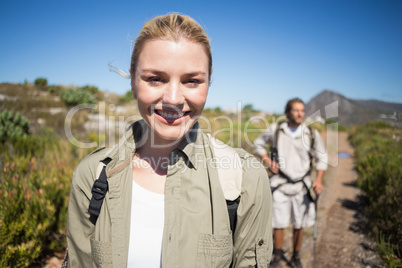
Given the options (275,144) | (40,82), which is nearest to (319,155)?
(275,144)

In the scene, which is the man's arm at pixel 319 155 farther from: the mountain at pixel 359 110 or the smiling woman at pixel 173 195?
the smiling woman at pixel 173 195

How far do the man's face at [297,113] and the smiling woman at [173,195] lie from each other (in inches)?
104

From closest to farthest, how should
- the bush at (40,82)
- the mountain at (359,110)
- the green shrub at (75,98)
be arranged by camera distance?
the mountain at (359,110) < the green shrub at (75,98) < the bush at (40,82)

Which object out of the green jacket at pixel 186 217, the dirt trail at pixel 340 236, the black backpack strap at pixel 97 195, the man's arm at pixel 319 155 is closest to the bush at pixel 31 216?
the green jacket at pixel 186 217

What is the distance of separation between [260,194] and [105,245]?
84cm

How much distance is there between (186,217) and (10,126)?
7.69m

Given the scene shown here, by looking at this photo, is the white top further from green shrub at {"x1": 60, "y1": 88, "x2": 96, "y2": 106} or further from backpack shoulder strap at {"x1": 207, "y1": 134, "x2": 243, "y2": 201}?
green shrub at {"x1": 60, "y1": 88, "x2": 96, "y2": 106}

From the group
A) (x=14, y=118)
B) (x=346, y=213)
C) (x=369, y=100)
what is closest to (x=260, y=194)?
(x=346, y=213)

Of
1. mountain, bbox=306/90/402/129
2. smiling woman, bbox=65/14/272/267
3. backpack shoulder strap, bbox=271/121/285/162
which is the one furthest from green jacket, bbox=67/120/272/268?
mountain, bbox=306/90/402/129

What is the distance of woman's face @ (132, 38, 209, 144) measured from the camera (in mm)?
1084

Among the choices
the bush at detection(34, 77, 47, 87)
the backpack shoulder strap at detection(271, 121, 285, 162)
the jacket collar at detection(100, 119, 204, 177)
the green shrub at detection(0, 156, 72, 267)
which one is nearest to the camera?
the jacket collar at detection(100, 119, 204, 177)

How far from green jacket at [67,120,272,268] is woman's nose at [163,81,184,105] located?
0.32 meters

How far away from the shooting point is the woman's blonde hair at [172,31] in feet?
3.63

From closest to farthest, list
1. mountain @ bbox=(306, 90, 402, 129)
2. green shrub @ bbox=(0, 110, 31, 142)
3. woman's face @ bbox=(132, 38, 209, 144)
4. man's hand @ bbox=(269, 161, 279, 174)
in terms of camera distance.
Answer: woman's face @ bbox=(132, 38, 209, 144) → man's hand @ bbox=(269, 161, 279, 174) → green shrub @ bbox=(0, 110, 31, 142) → mountain @ bbox=(306, 90, 402, 129)
